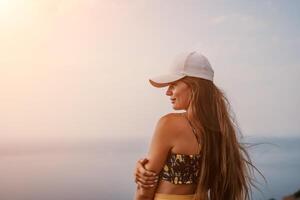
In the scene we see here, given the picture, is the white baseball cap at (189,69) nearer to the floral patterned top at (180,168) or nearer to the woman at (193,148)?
the woman at (193,148)

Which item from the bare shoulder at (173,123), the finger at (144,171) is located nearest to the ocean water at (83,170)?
the finger at (144,171)

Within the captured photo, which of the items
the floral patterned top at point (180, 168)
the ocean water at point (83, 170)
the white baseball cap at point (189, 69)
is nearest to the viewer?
the floral patterned top at point (180, 168)

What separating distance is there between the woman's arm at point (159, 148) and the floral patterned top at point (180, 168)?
26 mm

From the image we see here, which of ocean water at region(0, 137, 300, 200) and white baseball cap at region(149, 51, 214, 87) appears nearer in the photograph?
white baseball cap at region(149, 51, 214, 87)

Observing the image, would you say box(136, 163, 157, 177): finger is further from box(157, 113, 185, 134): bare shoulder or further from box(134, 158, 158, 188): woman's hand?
box(157, 113, 185, 134): bare shoulder

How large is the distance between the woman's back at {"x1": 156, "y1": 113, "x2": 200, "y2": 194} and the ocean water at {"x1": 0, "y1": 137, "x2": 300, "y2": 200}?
0.47 meters

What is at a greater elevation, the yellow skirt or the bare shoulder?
the bare shoulder

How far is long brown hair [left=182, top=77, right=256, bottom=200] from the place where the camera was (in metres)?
1.87

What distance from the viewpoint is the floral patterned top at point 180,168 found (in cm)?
183

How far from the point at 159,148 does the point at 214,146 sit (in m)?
0.22

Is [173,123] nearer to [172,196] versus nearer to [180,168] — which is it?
[180,168]

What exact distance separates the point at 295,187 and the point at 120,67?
105 centimetres

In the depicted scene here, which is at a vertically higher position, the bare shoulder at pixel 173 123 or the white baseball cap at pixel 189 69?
the white baseball cap at pixel 189 69

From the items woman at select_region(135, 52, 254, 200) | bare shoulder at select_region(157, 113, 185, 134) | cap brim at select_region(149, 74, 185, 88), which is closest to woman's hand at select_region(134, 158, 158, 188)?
woman at select_region(135, 52, 254, 200)
